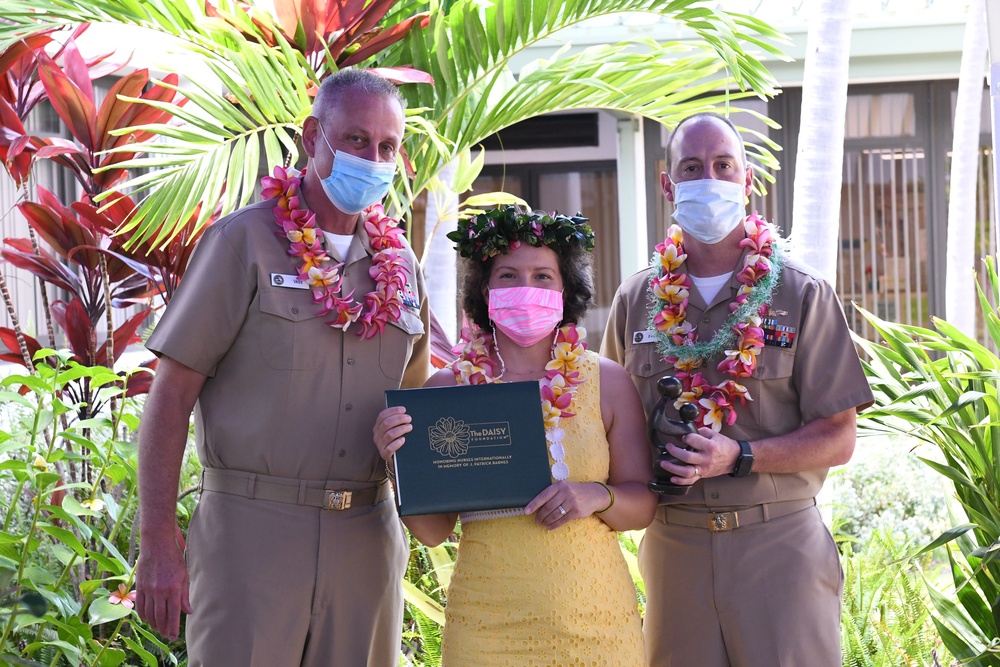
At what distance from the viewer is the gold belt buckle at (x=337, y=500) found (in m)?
2.83

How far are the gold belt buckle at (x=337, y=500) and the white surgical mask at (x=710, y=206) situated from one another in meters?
1.26

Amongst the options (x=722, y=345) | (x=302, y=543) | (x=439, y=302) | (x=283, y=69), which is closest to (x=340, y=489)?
(x=302, y=543)

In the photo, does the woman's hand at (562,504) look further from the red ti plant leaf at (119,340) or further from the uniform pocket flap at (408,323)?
the red ti plant leaf at (119,340)

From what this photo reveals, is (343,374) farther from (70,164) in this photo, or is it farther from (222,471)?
(70,164)

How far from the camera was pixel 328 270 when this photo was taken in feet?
9.63

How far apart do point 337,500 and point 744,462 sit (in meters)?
1.13

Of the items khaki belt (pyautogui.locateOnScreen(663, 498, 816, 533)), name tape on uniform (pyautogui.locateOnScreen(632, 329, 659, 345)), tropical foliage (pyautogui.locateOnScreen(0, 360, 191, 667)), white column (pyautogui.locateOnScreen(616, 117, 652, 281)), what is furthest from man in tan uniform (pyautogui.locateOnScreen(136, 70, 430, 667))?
white column (pyautogui.locateOnScreen(616, 117, 652, 281))

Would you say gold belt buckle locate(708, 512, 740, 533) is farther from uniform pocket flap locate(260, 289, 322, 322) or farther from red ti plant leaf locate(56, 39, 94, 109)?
red ti plant leaf locate(56, 39, 94, 109)

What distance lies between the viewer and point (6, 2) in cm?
382

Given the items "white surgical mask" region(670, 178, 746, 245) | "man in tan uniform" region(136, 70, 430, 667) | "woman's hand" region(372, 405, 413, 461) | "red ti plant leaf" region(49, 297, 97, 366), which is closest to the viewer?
"woman's hand" region(372, 405, 413, 461)

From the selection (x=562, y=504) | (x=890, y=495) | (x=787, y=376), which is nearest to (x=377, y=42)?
(x=787, y=376)

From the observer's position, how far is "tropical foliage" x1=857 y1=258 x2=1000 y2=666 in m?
3.72

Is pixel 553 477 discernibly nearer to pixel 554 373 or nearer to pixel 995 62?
pixel 554 373

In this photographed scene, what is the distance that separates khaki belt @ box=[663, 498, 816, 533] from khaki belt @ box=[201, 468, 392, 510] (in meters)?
0.97
